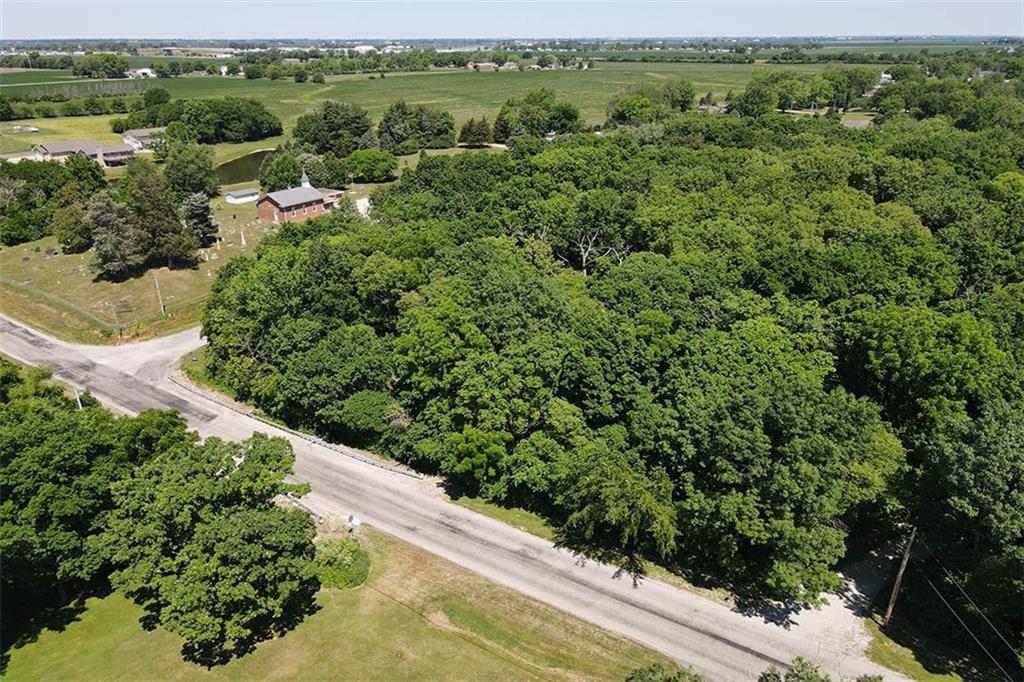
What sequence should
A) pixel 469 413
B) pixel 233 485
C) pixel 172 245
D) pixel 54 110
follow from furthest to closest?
pixel 54 110 → pixel 172 245 → pixel 469 413 → pixel 233 485

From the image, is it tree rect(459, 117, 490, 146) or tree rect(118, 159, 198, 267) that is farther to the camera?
tree rect(459, 117, 490, 146)

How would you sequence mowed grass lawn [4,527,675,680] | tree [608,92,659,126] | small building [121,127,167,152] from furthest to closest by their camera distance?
small building [121,127,167,152], tree [608,92,659,126], mowed grass lawn [4,527,675,680]

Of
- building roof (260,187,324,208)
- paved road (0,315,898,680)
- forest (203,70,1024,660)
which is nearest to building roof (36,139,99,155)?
building roof (260,187,324,208)

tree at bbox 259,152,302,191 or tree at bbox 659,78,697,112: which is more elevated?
tree at bbox 659,78,697,112

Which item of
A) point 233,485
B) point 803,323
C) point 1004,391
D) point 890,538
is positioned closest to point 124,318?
point 233,485

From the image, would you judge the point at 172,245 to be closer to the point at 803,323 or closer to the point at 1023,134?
the point at 803,323

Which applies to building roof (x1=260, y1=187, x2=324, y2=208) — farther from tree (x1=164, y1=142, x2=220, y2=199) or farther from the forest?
the forest
